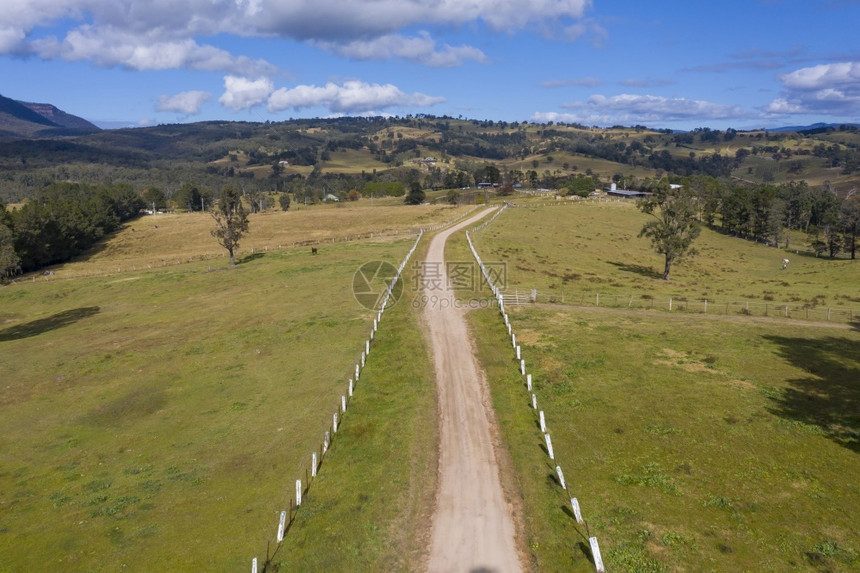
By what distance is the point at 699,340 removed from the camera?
35281 millimetres

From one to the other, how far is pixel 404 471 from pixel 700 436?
13.9m

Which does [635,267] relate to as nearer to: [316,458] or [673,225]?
[673,225]

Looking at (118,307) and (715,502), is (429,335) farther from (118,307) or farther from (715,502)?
(118,307)

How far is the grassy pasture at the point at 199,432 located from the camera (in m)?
17.6

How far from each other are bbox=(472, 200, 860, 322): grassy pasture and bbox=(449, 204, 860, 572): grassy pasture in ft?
31.5

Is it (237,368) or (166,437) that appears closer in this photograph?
(166,437)

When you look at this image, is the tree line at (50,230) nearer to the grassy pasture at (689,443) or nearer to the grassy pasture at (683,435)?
the grassy pasture at (683,435)

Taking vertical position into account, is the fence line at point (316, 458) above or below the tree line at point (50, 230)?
below

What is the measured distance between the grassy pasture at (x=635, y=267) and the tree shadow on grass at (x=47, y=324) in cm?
4746

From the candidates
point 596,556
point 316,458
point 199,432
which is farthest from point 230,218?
point 596,556

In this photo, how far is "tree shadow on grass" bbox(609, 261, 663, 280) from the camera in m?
68.4

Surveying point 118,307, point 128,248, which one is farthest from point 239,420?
point 128,248

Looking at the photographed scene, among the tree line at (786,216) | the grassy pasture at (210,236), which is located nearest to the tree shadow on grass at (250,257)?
the grassy pasture at (210,236)

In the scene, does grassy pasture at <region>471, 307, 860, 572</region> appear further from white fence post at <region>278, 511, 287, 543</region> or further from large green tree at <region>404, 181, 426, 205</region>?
large green tree at <region>404, 181, 426, 205</region>
